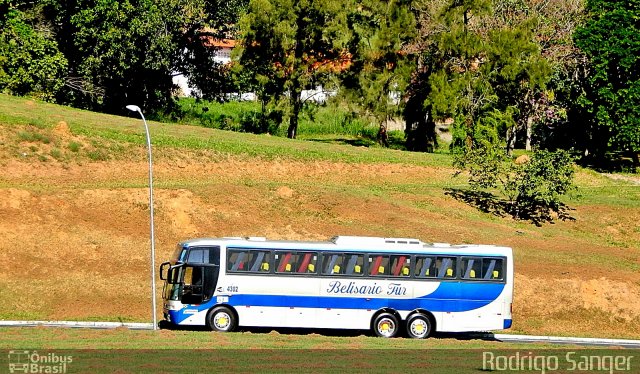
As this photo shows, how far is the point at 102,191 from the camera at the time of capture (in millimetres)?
62031

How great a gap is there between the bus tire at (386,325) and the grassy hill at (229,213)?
10.6 metres

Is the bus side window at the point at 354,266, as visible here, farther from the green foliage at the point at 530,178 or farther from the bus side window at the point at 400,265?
the green foliage at the point at 530,178

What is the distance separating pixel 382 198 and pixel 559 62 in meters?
30.4

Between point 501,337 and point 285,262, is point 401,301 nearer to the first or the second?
point 285,262

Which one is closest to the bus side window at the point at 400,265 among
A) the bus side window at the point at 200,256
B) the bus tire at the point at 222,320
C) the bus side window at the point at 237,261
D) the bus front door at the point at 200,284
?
the bus side window at the point at 237,261

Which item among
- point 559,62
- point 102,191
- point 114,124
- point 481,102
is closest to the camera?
point 102,191

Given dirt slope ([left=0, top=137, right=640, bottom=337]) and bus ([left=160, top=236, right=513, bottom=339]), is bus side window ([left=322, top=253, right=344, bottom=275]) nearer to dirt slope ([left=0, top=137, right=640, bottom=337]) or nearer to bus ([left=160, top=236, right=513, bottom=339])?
bus ([left=160, top=236, right=513, bottom=339])

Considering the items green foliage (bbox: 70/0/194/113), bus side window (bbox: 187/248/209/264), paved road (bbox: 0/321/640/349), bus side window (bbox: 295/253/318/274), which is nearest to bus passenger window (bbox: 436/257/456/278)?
paved road (bbox: 0/321/640/349)

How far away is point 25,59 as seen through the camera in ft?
265

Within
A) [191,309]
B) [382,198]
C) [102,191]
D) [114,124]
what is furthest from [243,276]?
[114,124]

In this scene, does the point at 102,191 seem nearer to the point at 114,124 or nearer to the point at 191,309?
the point at 114,124

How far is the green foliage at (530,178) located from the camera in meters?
67.8

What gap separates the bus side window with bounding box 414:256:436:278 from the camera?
4347 cm

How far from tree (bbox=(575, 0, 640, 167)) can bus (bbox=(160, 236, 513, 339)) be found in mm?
44963
